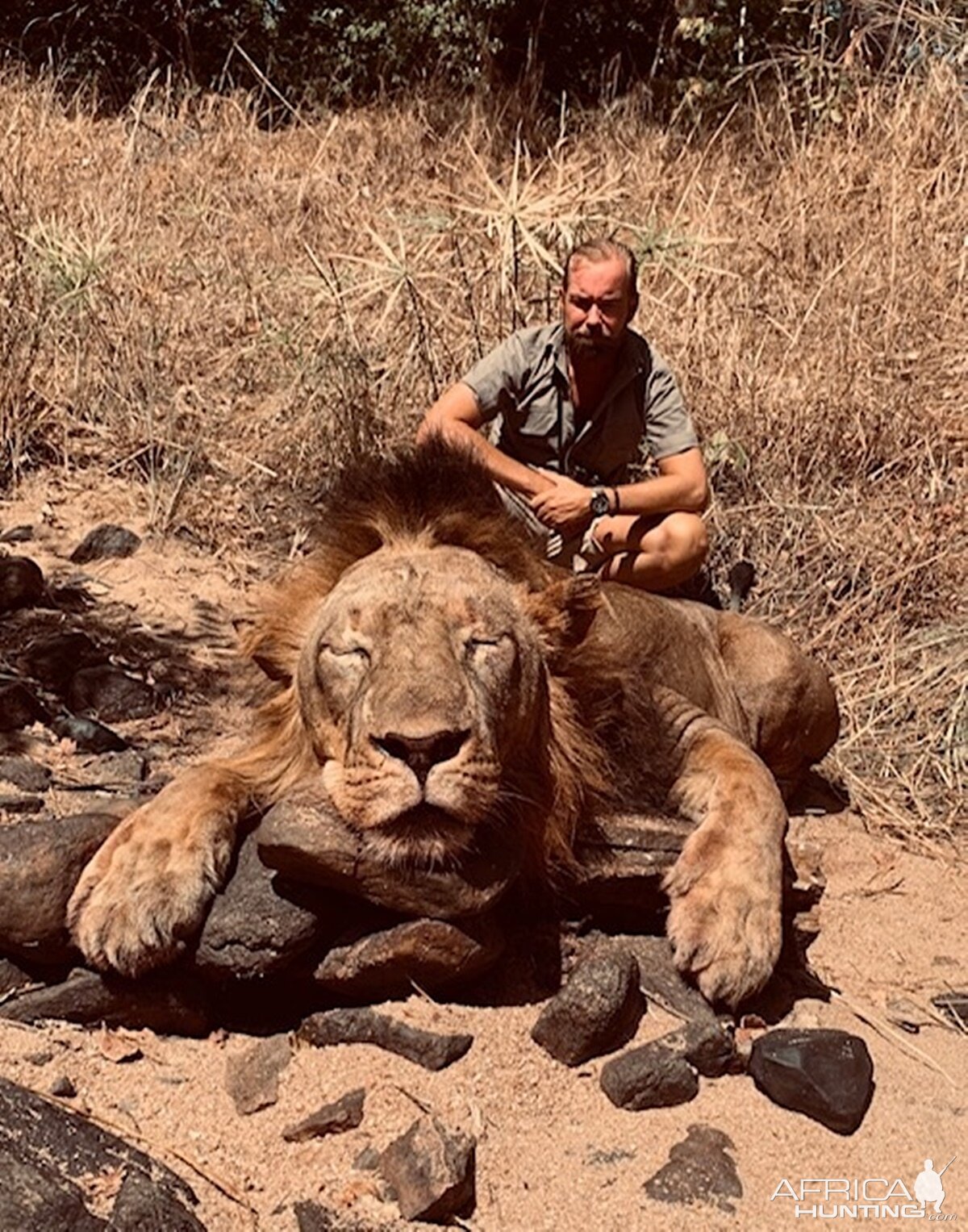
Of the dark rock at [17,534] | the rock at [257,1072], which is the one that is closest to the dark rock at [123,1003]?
the rock at [257,1072]

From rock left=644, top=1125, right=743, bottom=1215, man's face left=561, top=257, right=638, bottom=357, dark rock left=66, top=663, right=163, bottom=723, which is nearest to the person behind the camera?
rock left=644, top=1125, right=743, bottom=1215

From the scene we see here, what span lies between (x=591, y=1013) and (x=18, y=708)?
1.80 metres

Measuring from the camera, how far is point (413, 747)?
2787 millimetres

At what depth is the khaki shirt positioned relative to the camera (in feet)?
17.3

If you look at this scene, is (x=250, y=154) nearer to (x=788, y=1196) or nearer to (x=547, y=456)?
(x=547, y=456)

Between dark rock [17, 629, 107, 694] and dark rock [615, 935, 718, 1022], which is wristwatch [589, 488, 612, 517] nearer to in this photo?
dark rock [17, 629, 107, 694]

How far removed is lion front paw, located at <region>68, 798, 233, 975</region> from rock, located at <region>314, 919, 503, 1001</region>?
29 centimetres

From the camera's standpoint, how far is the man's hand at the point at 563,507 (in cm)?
488

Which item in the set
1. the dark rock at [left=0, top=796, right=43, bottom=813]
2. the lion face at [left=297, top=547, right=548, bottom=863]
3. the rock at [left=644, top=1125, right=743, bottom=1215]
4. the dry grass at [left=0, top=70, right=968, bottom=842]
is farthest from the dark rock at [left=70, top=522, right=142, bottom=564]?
the rock at [left=644, top=1125, right=743, bottom=1215]

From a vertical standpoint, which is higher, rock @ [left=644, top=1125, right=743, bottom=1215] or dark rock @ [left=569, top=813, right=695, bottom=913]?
dark rock @ [left=569, top=813, right=695, bottom=913]

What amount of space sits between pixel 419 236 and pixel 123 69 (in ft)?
21.1

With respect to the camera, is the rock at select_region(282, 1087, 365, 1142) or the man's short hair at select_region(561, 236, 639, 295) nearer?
the rock at select_region(282, 1087, 365, 1142)

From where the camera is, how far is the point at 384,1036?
9.80 feet

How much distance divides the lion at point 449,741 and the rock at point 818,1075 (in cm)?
15
